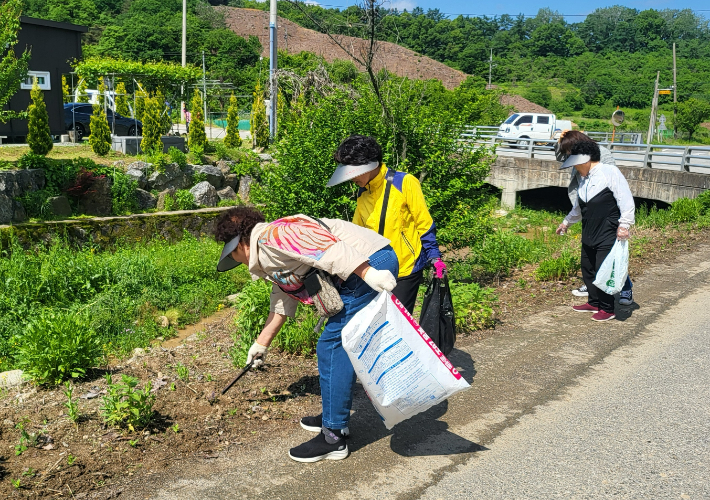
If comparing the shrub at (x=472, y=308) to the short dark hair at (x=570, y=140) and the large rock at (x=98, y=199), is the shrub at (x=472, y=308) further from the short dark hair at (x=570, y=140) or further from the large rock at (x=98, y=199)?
the large rock at (x=98, y=199)

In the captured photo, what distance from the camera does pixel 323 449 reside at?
3.55m

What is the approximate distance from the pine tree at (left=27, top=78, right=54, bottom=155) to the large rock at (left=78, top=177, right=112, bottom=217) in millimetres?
1979

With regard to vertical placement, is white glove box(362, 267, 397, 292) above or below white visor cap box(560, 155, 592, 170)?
below

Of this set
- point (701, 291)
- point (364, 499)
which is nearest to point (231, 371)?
point (364, 499)

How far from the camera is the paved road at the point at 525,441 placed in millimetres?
3305

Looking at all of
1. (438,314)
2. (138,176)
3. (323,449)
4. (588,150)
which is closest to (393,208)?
(438,314)

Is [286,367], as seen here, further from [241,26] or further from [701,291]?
[241,26]

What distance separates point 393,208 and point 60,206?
1145cm

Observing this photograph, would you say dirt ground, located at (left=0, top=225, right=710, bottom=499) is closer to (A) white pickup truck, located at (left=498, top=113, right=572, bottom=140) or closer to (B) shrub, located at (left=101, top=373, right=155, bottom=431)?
(B) shrub, located at (left=101, top=373, right=155, bottom=431)

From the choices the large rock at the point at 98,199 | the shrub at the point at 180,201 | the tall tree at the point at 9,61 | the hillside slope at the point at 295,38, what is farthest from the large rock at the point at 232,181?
the hillside slope at the point at 295,38

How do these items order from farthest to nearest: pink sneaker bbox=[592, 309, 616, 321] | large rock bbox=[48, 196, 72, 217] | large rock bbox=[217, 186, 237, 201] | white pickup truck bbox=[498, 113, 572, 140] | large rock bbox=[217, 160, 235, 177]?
white pickup truck bbox=[498, 113, 572, 140]
large rock bbox=[217, 160, 235, 177]
large rock bbox=[217, 186, 237, 201]
large rock bbox=[48, 196, 72, 217]
pink sneaker bbox=[592, 309, 616, 321]

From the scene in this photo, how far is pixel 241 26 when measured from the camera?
112375mm

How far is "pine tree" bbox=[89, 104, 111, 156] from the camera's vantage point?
1711cm

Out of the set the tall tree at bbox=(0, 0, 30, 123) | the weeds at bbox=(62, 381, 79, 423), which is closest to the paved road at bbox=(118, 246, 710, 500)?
the weeds at bbox=(62, 381, 79, 423)
